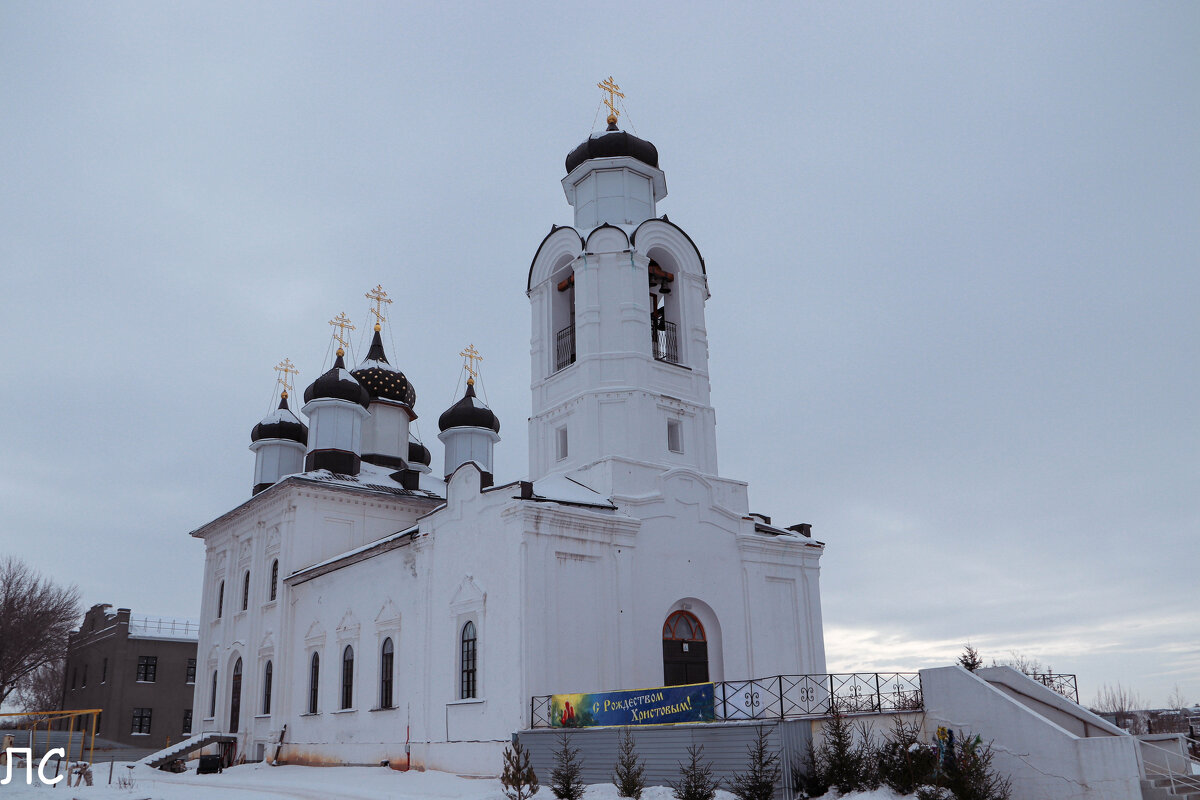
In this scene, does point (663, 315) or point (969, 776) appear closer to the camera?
point (969, 776)

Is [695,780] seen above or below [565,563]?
below

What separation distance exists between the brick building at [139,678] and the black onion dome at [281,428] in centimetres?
1772

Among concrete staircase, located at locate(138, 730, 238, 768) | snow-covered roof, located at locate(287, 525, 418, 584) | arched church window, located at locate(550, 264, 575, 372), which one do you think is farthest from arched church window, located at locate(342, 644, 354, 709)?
arched church window, located at locate(550, 264, 575, 372)

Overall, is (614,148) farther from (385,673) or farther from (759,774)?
(759,774)

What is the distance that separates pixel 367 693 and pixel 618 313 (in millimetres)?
11010

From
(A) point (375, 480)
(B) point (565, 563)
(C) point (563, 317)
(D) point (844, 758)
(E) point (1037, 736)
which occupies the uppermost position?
(C) point (563, 317)

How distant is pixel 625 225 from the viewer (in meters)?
24.0

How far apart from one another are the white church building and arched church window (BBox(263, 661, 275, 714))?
0.23 ft

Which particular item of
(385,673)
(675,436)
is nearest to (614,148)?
(675,436)

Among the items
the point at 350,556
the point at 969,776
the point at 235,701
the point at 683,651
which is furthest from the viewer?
A: the point at 235,701

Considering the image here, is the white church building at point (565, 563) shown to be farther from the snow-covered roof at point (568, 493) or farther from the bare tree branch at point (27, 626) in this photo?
the bare tree branch at point (27, 626)

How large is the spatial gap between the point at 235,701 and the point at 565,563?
1610cm

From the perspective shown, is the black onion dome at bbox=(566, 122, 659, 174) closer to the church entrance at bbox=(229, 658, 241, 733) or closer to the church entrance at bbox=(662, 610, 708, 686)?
the church entrance at bbox=(662, 610, 708, 686)

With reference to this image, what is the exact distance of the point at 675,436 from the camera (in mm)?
22781
